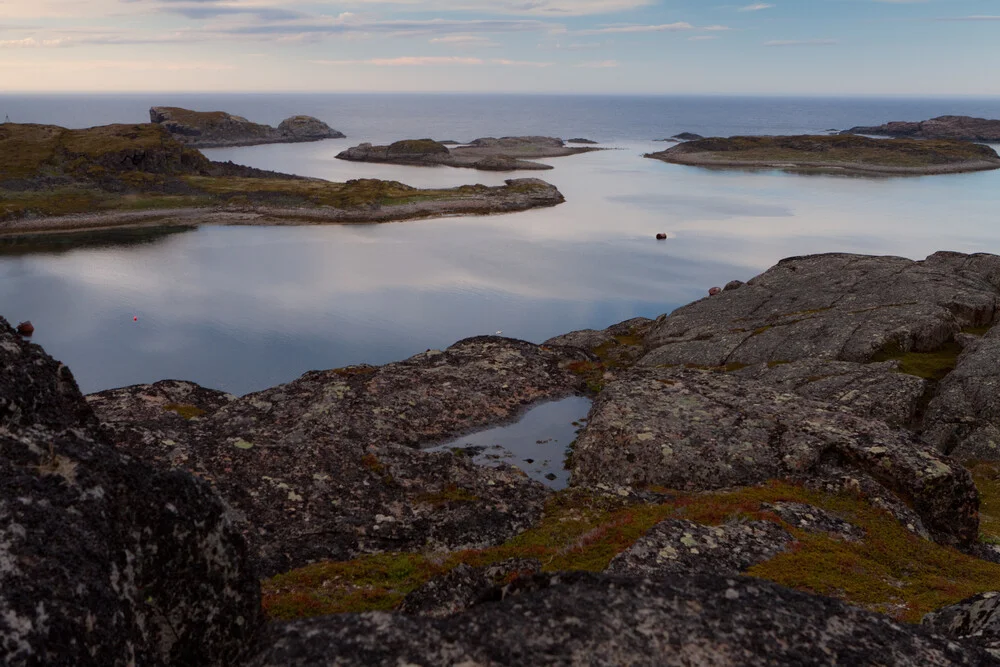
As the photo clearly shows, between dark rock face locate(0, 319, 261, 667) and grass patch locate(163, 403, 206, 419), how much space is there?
81.6 feet

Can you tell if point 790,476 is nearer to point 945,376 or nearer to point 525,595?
point 525,595

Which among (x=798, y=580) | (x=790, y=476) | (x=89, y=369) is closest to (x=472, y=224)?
(x=89, y=369)

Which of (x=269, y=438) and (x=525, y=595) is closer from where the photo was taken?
(x=525, y=595)

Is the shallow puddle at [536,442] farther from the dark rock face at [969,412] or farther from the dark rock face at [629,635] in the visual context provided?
the dark rock face at [969,412]

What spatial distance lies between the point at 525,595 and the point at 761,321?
4775 centimetres

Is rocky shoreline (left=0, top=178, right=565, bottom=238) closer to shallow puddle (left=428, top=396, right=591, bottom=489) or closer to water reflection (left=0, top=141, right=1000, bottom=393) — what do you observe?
water reflection (left=0, top=141, right=1000, bottom=393)

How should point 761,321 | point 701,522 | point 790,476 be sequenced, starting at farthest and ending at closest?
point 761,321
point 790,476
point 701,522

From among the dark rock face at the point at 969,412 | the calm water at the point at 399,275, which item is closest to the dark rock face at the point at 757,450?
the dark rock face at the point at 969,412

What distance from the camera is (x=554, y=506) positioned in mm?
25312

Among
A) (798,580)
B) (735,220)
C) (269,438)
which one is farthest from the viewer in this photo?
(735,220)

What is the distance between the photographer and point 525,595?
11.1m

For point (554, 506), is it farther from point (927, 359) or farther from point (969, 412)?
point (927, 359)

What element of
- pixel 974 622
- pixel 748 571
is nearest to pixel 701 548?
pixel 748 571

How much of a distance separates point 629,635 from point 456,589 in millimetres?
5017
